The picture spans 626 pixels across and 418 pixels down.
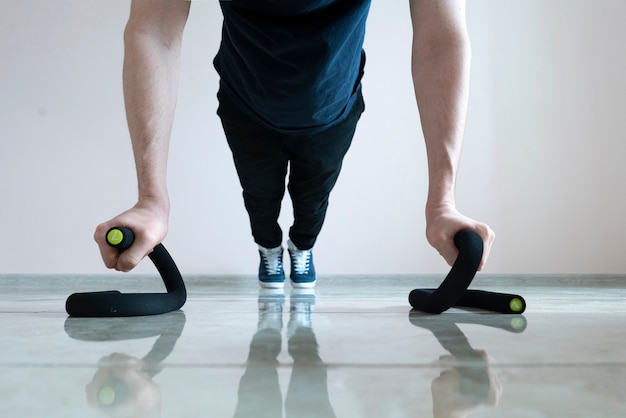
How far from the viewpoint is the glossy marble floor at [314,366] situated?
1.22 ft

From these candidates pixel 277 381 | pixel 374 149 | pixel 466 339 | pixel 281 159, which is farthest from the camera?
pixel 374 149

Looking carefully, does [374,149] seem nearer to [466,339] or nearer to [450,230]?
[450,230]

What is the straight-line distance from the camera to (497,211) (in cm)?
382

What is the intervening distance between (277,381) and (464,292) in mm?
558

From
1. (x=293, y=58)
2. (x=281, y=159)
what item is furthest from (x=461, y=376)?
(x=281, y=159)

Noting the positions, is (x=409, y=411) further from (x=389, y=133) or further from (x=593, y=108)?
(x=593, y=108)

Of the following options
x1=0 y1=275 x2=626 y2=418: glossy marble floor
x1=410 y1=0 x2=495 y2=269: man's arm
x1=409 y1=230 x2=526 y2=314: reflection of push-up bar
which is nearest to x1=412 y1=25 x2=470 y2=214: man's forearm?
x1=410 y1=0 x2=495 y2=269: man's arm

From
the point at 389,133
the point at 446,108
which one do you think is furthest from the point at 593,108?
the point at 446,108

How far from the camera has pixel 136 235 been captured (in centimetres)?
88

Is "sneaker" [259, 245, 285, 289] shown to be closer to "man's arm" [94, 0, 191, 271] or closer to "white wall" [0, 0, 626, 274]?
"man's arm" [94, 0, 191, 271]

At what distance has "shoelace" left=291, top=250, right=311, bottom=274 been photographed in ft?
7.64

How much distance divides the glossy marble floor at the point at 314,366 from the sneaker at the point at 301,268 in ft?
4.64

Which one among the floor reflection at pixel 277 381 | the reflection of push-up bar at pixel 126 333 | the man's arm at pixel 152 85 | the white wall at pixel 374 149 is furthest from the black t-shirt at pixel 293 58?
the white wall at pixel 374 149

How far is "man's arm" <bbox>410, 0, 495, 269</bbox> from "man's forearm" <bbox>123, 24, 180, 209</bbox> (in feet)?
1.61
